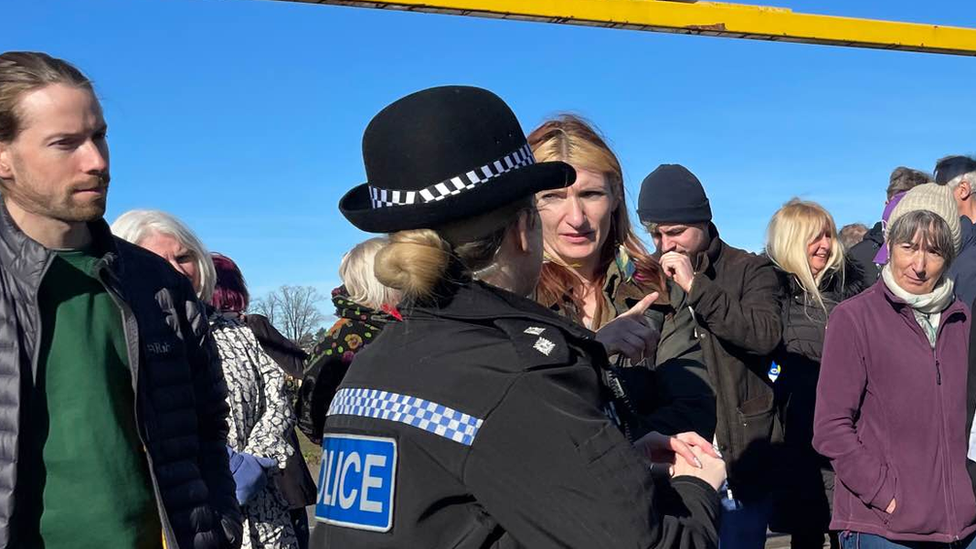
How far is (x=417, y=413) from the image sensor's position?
6.02 ft

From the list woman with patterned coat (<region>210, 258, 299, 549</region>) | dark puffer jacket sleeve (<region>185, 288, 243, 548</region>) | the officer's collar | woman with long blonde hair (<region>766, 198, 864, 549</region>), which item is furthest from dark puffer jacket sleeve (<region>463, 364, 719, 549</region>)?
woman with long blonde hair (<region>766, 198, 864, 549</region>)

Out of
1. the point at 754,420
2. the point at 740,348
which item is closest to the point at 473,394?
the point at 740,348

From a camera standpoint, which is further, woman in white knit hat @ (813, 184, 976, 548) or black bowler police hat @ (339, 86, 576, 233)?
woman in white knit hat @ (813, 184, 976, 548)

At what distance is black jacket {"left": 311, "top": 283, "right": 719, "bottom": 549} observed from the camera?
1.77 m

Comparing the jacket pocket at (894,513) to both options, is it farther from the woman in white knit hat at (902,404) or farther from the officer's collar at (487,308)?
the officer's collar at (487,308)

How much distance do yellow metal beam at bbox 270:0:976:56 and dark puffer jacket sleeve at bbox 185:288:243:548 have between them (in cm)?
550

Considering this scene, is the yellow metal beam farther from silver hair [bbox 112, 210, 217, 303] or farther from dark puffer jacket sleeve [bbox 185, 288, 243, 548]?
dark puffer jacket sleeve [bbox 185, 288, 243, 548]

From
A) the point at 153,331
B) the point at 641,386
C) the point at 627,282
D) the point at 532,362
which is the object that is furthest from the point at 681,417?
the point at 153,331

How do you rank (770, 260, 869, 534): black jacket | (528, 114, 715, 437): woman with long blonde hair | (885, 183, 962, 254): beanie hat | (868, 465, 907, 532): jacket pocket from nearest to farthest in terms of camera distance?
(528, 114, 715, 437): woman with long blonde hair < (868, 465, 907, 532): jacket pocket < (885, 183, 962, 254): beanie hat < (770, 260, 869, 534): black jacket

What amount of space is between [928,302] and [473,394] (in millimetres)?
3374

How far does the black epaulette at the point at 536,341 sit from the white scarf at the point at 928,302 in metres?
3.18

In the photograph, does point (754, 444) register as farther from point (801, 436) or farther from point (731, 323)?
point (801, 436)

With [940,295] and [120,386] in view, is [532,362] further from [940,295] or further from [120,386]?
[940,295]

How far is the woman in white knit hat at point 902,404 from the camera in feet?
14.4
